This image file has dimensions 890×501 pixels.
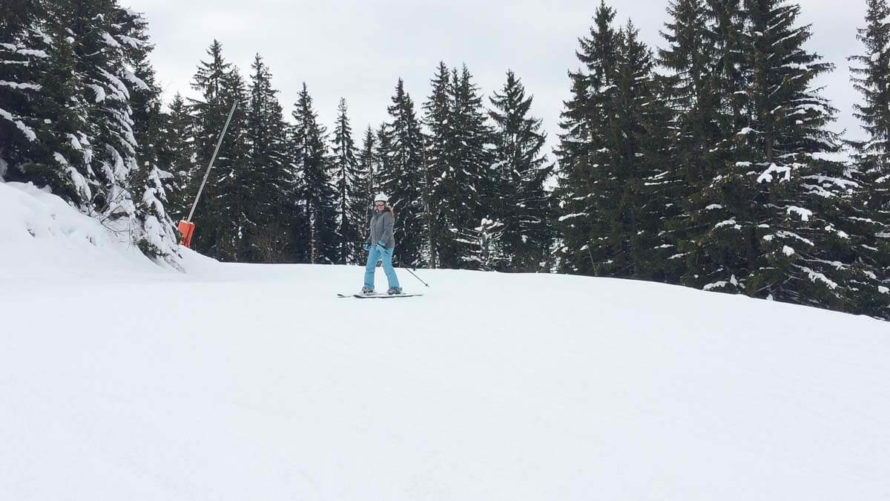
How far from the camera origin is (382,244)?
10258 mm

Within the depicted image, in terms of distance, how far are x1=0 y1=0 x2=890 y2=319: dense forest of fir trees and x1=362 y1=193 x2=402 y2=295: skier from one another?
7.09 metres

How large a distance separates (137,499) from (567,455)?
245cm

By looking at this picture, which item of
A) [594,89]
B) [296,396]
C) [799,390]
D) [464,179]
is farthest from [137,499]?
[464,179]

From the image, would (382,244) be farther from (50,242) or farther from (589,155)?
(589,155)

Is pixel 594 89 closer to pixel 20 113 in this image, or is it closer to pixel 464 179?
pixel 464 179

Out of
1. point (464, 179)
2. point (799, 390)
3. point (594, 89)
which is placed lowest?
point (799, 390)

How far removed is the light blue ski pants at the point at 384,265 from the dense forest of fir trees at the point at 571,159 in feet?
23.3

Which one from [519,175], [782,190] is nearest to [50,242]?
[782,190]

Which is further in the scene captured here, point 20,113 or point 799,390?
point 20,113

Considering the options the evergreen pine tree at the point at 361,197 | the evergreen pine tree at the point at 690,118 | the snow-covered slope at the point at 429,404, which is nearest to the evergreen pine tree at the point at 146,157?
the snow-covered slope at the point at 429,404

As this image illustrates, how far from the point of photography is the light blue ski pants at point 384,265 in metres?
9.98

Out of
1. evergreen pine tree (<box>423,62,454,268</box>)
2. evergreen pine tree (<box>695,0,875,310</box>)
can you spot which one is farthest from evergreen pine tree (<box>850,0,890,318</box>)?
Answer: evergreen pine tree (<box>423,62,454,268</box>)

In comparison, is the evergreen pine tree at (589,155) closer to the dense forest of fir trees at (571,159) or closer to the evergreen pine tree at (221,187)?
the dense forest of fir trees at (571,159)

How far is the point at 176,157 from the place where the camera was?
17.3 metres
